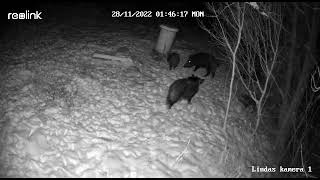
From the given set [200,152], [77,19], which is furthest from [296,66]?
[77,19]

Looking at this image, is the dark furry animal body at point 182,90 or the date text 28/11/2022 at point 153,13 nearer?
the dark furry animal body at point 182,90

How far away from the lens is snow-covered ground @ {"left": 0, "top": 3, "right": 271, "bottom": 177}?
15.4ft

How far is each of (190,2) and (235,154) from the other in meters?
9.44

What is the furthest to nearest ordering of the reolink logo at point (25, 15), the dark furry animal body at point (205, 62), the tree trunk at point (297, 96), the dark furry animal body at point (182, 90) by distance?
1. the reolink logo at point (25, 15)
2. the dark furry animal body at point (205, 62)
3. the dark furry animal body at point (182, 90)
4. the tree trunk at point (297, 96)

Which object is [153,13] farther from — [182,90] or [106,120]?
[106,120]

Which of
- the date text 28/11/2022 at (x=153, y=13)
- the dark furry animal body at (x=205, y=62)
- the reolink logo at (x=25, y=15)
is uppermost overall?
the date text 28/11/2022 at (x=153, y=13)

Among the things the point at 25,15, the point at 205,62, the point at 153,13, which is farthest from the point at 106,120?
the point at 153,13

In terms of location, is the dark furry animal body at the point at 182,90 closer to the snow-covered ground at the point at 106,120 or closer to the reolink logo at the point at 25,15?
the snow-covered ground at the point at 106,120

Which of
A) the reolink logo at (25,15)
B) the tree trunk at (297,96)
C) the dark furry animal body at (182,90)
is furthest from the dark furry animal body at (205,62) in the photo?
the reolink logo at (25,15)

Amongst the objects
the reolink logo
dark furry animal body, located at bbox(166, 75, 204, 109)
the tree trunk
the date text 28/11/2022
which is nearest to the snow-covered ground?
dark furry animal body, located at bbox(166, 75, 204, 109)

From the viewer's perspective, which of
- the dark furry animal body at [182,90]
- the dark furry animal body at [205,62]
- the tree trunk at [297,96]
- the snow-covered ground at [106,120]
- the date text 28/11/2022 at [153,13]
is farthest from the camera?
the date text 28/11/2022 at [153,13]

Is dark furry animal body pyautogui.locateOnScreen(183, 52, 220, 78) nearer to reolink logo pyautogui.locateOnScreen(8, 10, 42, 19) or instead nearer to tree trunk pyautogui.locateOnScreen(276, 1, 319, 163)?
tree trunk pyautogui.locateOnScreen(276, 1, 319, 163)

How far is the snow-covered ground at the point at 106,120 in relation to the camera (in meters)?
4.69

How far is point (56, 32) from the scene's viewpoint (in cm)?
891
